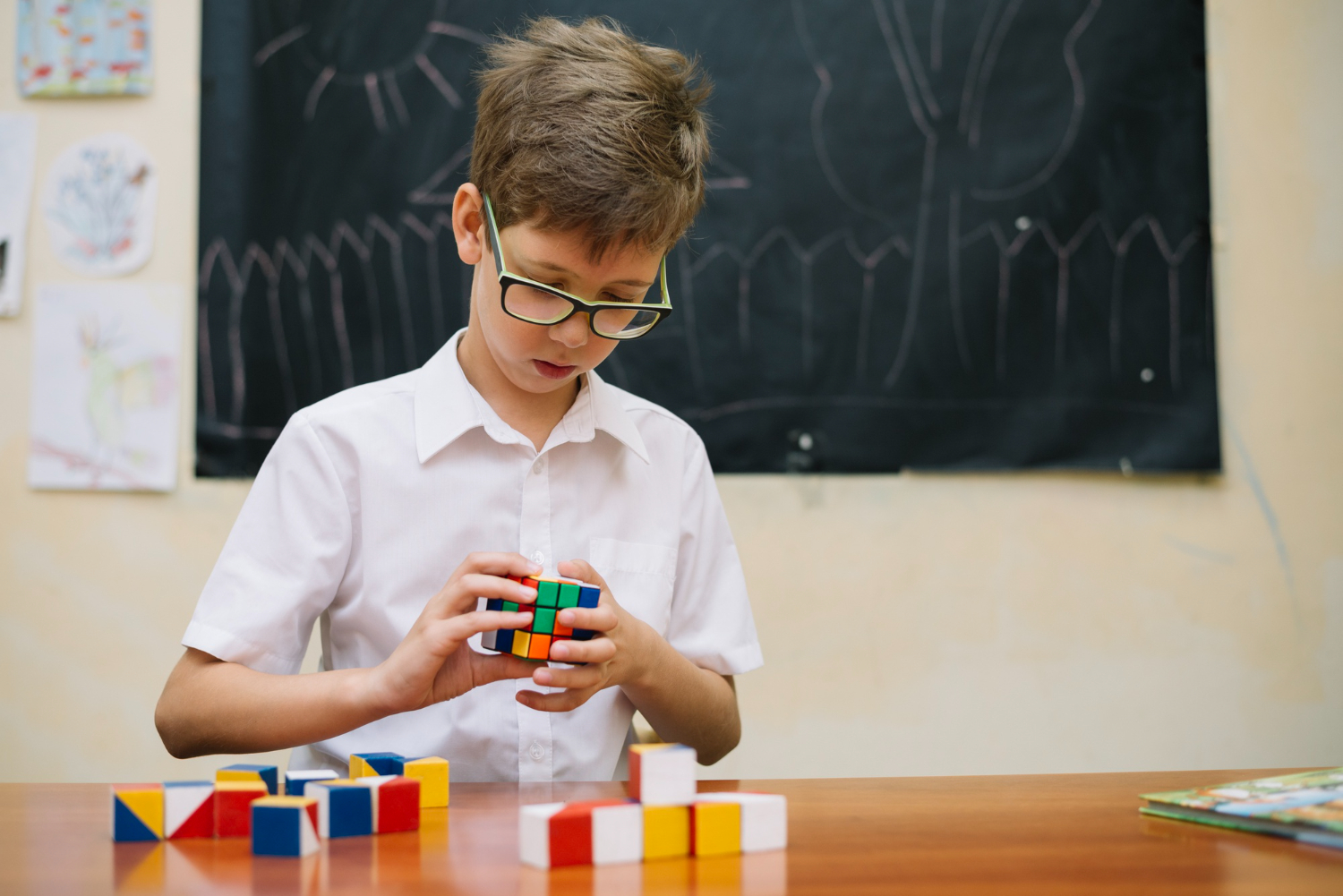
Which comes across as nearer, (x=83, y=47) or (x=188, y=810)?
(x=188, y=810)

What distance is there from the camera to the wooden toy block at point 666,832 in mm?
701

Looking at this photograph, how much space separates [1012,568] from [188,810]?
5.40 feet

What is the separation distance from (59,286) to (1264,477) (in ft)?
7.94

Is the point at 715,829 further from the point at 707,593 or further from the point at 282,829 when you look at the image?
the point at 707,593

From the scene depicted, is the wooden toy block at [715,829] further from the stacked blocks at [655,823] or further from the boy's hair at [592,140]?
the boy's hair at [592,140]

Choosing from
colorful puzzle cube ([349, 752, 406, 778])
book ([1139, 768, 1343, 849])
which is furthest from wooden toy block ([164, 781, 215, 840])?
book ([1139, 768, 1343, 849])

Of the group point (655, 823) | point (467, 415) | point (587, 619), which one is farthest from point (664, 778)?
point (467, 415)

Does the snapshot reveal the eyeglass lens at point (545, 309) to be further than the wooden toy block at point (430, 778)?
Yes

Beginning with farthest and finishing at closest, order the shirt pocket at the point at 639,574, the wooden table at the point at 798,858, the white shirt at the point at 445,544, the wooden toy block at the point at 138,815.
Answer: the shirt pocket at the point at 639,574 → the white shirt at the point at 445,544 → the wooden toy block at the point at 138,815 → the wooden table at the point at 798,858

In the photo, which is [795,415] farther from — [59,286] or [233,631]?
[59,286]

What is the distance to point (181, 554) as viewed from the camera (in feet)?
6.49

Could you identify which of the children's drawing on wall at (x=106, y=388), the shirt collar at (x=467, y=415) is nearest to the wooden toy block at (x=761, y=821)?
the shirt collar at (x=467, y=415)

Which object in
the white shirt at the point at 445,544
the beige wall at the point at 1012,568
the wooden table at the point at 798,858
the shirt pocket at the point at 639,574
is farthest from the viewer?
the beige wall at the point at 1012,568

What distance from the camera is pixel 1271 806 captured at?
2.68ft
